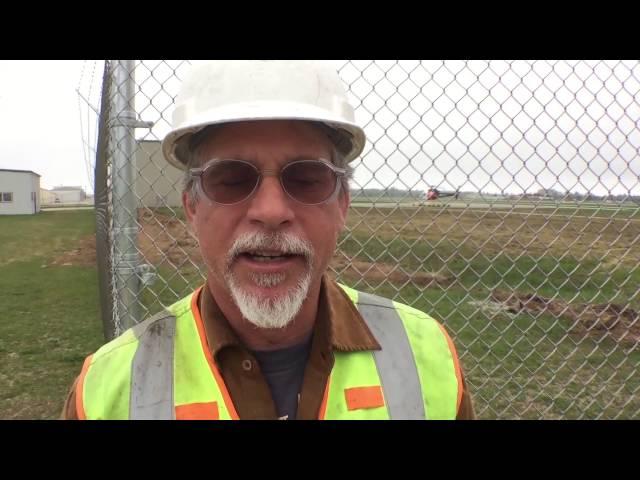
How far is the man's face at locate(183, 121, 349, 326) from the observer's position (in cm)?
136

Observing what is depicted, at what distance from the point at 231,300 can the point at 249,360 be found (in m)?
0.20

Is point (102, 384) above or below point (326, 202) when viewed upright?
below

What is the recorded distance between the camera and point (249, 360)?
1.41 m

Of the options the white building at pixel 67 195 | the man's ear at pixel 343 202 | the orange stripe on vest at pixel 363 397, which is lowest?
the orange stripe on vest at pixel 363 397

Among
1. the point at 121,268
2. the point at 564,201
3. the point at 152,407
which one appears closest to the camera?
the point at 152,407

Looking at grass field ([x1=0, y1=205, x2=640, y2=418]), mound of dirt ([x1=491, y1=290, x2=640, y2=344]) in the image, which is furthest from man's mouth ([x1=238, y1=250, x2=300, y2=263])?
mound of dirt ([x1=491, y1=290, x2=640, y2=344])

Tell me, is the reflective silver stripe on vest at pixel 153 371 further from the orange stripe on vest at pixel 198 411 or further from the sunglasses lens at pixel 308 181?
the sunglasses lens at pixel 308 181

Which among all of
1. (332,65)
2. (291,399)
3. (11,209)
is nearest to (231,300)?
(291,399)

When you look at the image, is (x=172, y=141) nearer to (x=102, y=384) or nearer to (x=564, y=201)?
(x=102, y=384)

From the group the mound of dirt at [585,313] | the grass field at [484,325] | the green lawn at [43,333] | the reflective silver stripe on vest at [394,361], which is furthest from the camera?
the mound of dirt at [585,313]

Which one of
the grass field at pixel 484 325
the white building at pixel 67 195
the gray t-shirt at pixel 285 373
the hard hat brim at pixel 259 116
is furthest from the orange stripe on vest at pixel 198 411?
the white building at pixel 67 195

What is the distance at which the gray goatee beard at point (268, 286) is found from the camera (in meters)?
1.36

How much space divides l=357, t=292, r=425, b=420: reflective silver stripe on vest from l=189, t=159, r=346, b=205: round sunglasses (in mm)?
507

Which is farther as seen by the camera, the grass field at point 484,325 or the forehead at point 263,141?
the grass field at point 484,325
